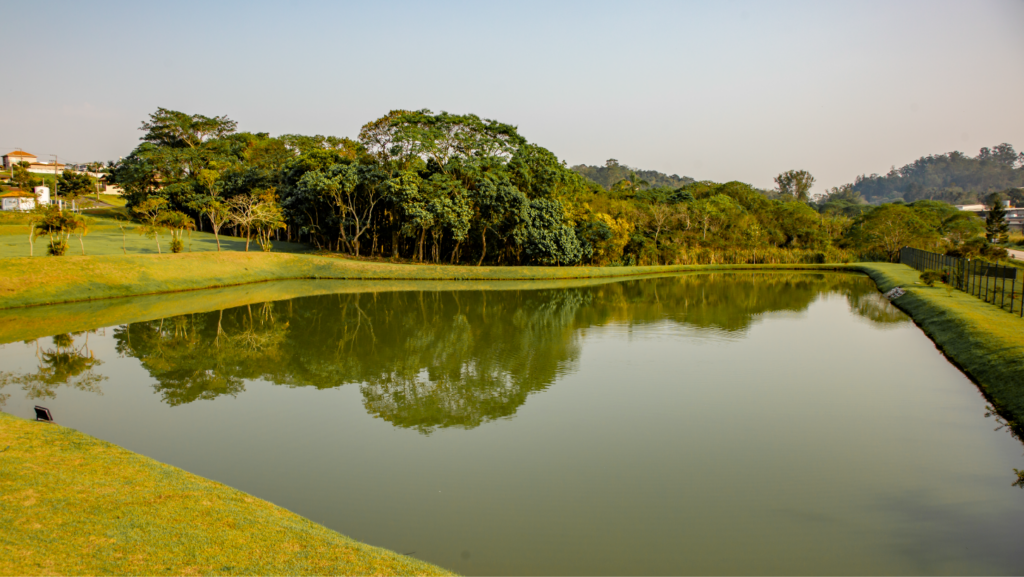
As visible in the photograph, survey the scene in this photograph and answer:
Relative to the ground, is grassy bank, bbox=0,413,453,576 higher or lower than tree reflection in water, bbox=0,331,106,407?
higher

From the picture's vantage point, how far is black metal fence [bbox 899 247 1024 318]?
22.0 meters

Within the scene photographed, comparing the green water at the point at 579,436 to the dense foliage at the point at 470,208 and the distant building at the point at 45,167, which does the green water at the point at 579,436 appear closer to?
the dense foliage at the point at 470,208

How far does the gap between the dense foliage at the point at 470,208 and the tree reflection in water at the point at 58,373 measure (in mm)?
21850

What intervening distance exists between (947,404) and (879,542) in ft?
26.1

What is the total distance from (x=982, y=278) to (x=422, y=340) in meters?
27.8

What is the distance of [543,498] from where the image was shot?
8711mm

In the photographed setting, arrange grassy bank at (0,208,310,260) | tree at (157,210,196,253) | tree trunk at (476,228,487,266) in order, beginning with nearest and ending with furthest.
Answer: tree at (157,210,196,253), grassy bank at (0,208,310,260), tree trunk at (476,228,487,266)

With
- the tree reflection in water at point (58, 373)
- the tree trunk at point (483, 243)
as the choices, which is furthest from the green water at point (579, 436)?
the tree trunk at point (483, 243)

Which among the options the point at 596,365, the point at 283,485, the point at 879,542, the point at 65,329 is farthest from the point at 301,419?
the point at 65,329

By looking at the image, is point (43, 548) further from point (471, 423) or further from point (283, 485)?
point (471, 423)

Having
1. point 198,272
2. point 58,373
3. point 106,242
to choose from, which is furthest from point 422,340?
point 106,242

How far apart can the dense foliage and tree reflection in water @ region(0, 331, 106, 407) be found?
71.7 ft

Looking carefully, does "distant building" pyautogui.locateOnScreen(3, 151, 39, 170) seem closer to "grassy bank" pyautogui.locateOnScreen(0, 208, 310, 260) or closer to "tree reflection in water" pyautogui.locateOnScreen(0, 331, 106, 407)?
"grassy bank" pyautogui.locateOnScreen(0, 208, 310, 260)

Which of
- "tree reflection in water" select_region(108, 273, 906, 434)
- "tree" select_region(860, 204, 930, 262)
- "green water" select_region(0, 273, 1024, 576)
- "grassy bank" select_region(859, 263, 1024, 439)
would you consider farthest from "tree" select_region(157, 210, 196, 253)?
"tree" select_region(860, 204, 930, 262)
